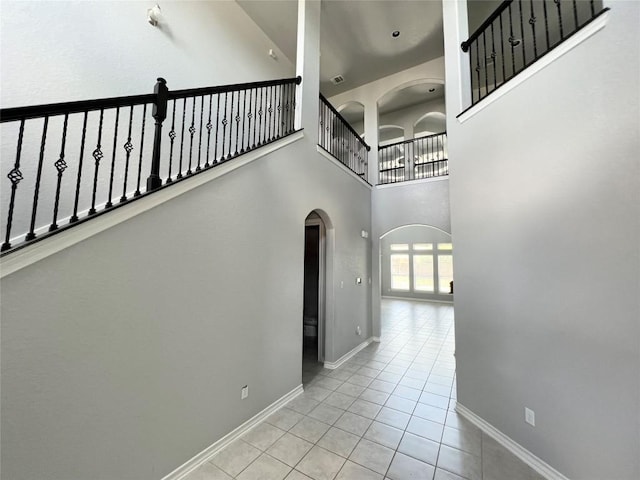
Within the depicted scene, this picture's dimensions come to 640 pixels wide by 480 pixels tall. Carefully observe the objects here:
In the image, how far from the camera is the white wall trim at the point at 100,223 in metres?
1.28

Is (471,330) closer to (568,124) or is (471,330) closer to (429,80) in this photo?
(568,124)

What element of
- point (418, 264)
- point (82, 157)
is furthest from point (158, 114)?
point (418, 264)

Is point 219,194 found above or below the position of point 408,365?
above

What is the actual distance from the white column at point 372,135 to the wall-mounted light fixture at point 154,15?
4.26 meters

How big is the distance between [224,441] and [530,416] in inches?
105

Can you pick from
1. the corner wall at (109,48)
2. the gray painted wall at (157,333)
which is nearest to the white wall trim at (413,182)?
the gray painted wall at (157,333)

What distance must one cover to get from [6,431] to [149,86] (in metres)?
3.30

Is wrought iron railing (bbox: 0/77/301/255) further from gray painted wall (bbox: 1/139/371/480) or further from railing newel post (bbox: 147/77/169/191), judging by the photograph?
gray painted wall (bbox: 1/139/371/480)

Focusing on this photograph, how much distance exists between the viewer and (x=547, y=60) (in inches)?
81.4

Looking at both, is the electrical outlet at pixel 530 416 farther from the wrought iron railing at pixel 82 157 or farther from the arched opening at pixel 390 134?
the arched opening at pixel 390 134

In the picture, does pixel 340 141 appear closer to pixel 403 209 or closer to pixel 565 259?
pixel 403 209

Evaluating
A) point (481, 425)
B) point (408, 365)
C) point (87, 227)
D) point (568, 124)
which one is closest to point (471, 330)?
point (481, 425)

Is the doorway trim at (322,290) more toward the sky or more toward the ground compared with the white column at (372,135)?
more toward the ground

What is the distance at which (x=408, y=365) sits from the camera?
166 inches
